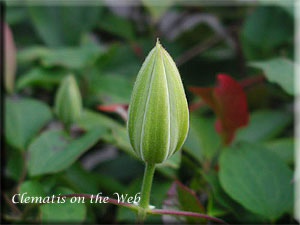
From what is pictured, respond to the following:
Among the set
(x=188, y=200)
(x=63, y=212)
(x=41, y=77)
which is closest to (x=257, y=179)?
(x=188, y=200)

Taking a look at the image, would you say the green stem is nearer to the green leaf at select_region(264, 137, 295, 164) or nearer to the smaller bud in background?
the green leaf at select_region(264, 137, 295, 164)

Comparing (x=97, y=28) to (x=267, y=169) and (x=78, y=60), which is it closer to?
(x=78, y=60)

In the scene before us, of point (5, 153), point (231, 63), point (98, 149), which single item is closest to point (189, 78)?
point (231, 63)

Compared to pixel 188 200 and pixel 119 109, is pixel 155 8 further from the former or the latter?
pixel 188 200

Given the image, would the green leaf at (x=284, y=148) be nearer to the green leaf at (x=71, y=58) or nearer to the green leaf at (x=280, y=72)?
the green leaf at (x=280, y=72)

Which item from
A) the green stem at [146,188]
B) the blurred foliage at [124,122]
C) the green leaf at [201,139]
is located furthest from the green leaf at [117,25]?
the green stem at [146,188]

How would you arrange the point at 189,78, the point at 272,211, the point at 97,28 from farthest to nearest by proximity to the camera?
the point at 97,28
the point at 189,78
the point at 272,211
